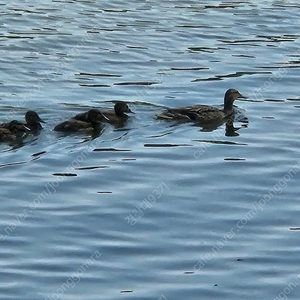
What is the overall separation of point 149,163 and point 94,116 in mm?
2035

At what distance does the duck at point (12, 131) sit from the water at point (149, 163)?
23cm

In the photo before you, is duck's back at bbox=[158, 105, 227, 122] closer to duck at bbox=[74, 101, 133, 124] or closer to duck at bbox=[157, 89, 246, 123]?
duck at bbox=[157, 89, 246, 123]

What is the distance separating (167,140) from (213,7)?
10836mm

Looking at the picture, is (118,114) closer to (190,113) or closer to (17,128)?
(190,113)

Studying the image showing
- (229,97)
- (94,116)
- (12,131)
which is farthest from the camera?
(229,97)

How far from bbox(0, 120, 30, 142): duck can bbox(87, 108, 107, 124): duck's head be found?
1001 mm

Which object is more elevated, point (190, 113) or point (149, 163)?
point (190, 113)

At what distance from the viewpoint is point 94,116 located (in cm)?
1744

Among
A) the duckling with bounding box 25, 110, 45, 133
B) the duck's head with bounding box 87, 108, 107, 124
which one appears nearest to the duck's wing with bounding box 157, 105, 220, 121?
the duck's head with bounding box 87, 108, 107, 124

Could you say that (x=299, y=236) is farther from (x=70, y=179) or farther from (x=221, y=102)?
(x=221, y=102)

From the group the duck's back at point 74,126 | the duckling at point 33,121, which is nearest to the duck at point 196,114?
the duck's back at point 74,126

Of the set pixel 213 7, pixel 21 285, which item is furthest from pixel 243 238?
pixel 213 7

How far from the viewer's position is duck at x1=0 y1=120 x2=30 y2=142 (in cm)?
1647

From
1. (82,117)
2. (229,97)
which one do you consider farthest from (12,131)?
(229,97)
